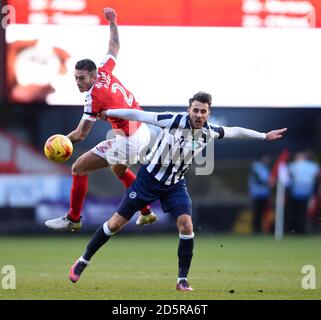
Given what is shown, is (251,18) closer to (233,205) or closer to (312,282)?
(233,205)

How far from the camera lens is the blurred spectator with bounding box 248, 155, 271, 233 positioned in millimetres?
20500

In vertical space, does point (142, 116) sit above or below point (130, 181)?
above

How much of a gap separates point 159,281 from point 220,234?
385 inches

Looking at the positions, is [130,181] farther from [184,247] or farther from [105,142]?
[184,247]

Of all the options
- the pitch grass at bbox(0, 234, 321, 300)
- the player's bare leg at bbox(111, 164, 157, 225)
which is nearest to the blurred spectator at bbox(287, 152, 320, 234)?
the pitch grass at bbox(0, 234, 321, 300)

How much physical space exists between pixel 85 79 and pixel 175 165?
5.47ft

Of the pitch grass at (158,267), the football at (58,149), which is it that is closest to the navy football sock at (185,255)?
the pitch grass at (158,267)

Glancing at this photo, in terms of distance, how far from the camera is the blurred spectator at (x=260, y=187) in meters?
20.5

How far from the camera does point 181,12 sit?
17.4 meters

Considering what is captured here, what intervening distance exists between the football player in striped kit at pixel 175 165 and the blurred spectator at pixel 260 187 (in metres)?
10.1

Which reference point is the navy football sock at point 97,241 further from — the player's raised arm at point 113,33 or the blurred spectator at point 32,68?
the blurred spectator at point 32,68

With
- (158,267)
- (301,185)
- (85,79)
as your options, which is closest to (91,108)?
(85,79)

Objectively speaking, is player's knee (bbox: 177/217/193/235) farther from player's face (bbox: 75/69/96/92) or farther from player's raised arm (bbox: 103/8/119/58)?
player's raised arm (bbox: 103/8/119/58)
